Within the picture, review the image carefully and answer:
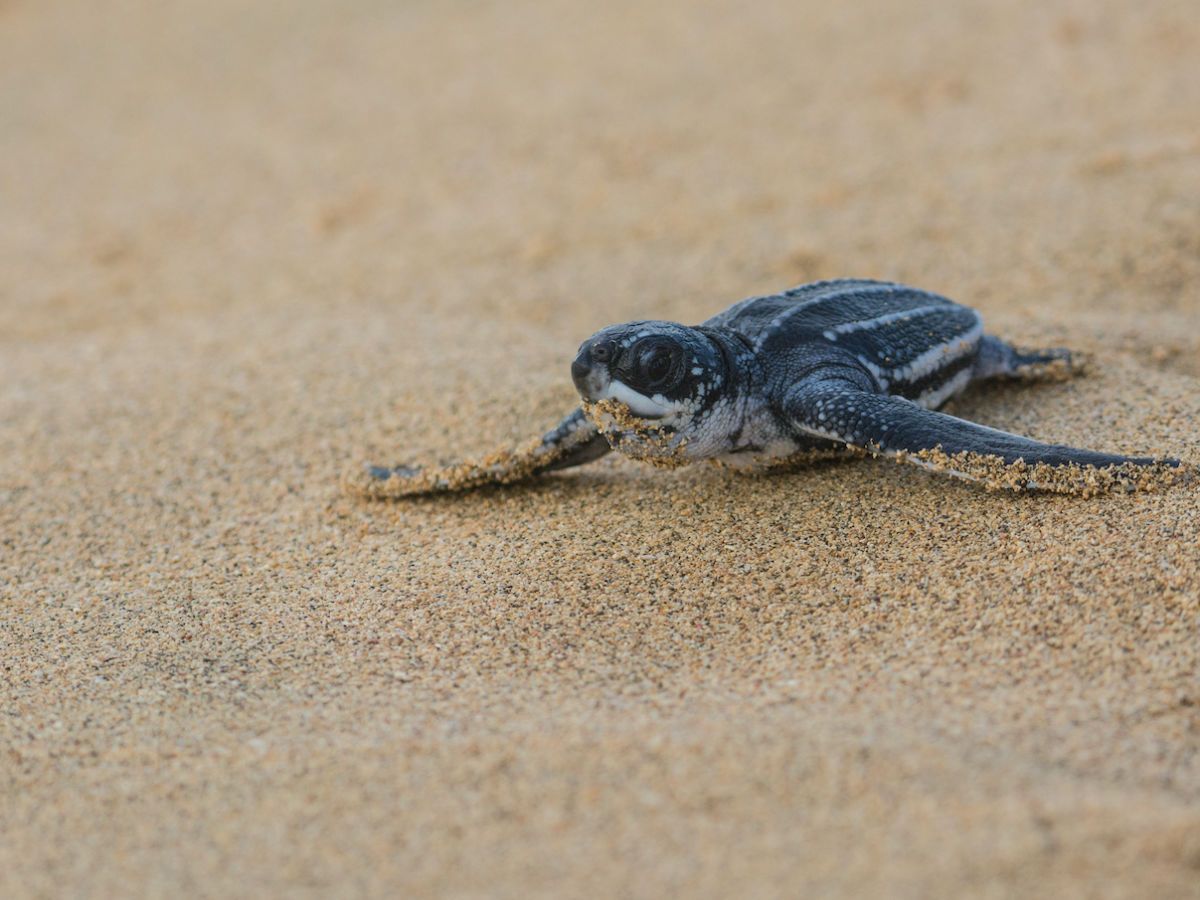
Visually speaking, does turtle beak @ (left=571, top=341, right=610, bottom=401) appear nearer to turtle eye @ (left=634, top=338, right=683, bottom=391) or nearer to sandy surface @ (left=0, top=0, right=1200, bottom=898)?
turtle eye @ (left=634, top=338, right=683, bottom=391)

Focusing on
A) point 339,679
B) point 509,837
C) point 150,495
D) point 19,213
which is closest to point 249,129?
point 19,213

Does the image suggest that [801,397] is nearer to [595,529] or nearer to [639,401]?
[639,401]

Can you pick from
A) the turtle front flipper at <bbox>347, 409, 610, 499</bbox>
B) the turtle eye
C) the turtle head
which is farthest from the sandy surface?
the turtle eye

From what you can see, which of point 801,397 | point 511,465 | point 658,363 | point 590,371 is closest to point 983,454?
point 801,397

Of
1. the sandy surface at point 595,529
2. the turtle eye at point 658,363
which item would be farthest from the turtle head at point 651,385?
the sandy surface at point 595,529

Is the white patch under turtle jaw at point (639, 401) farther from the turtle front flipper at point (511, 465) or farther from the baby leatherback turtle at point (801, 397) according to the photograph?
the turtle front flipper at point (511, 465)

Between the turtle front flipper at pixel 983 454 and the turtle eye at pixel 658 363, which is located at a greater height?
the turtle eye at pixel 658 363
